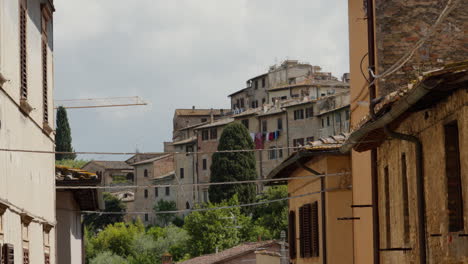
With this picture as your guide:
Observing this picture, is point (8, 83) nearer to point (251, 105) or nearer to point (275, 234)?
point (275, 234)

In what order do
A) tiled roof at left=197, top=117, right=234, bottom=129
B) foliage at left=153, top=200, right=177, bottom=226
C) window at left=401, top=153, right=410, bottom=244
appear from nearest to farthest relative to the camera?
1. window at left=401, top=153, right=410, bottom=244
2. tiled roof at left=197, top=117, right=234, bottom=129
3. foliage at left=153, top=200, right=177, bottom=226

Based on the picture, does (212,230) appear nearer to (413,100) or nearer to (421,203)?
(421,203)

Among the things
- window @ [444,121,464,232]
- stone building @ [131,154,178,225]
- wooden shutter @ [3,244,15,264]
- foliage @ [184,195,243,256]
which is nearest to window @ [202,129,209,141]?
stone building @ [131,154,178,225]

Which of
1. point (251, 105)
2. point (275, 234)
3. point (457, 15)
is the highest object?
point (251, 105)

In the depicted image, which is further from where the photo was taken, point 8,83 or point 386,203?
point 386,203

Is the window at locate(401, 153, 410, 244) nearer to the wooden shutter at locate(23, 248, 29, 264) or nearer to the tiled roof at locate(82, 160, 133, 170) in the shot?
the wooden shutter at locate(23, 248, 29, 264)

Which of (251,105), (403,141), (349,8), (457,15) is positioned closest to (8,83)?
(403,141)

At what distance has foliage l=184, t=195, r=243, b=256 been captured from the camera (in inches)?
3846

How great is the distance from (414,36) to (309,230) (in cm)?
871

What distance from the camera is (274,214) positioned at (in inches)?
3944

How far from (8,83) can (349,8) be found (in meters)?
9.31

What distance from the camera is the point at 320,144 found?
2377cm

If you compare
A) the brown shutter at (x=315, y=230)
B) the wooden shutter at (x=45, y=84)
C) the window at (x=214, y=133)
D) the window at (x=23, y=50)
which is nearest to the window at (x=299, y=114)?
the window at (x=214, y=133)

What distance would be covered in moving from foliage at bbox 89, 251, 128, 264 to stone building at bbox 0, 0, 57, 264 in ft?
271
